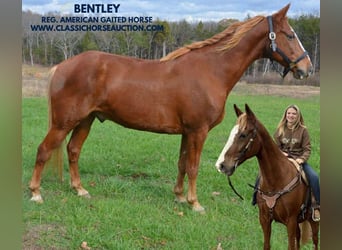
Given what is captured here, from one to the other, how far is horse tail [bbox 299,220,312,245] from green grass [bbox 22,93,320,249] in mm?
52

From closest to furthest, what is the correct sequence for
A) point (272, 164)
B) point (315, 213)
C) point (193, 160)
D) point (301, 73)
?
point (272, 164), point (315, 213), point (301, 73), point (193, 160)

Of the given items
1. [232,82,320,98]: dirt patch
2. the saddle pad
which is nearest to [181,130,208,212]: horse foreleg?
[232,82,320,98]: dirt patch

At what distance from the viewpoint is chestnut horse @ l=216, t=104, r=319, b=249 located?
274cm

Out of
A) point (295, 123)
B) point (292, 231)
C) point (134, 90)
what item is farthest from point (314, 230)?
point (134, 90)

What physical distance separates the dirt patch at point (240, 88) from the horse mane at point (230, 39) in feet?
0.97

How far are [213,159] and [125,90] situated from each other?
31.6 inches

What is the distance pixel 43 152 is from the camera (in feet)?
10.8

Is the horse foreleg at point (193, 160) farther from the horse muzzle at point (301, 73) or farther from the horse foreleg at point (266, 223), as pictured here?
the horse muzzle at point (301, 73)

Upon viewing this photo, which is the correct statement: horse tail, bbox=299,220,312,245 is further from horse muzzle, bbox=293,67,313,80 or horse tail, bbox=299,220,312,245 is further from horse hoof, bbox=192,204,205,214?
horse muzzle, bbox=293,67,313,80

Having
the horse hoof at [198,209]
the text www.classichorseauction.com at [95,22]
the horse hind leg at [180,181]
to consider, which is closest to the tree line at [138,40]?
the text www.classichorseauction.com at [95,22]

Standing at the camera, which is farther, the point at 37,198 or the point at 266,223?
the point at 37,198

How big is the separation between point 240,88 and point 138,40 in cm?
79

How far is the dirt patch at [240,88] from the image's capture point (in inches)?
121

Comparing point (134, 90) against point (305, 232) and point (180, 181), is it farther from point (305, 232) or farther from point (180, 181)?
point (305, 232)
